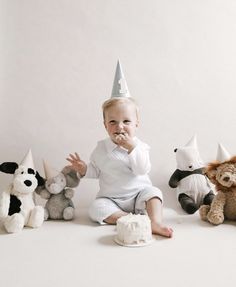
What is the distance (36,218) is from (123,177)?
1.06ft

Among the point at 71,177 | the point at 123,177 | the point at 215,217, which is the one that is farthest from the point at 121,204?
the point at 215,217

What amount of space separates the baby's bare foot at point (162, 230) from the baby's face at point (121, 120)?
330 millimetres

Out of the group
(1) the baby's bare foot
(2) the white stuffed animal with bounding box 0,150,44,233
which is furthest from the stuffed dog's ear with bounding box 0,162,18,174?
(1) the baby's bare foot

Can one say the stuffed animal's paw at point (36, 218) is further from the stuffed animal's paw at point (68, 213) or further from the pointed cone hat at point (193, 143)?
the pointed cone hat at point (193, 143)

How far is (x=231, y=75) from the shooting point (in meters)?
1.71

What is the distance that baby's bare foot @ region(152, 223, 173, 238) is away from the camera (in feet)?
3.75

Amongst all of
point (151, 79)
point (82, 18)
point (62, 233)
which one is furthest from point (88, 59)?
point (62, 233)

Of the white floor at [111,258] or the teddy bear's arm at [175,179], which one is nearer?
the white floor at [111,258]

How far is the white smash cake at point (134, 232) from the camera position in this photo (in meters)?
1.09

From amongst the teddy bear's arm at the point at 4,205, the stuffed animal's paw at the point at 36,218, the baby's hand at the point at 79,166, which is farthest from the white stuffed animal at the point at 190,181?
the teddy bear's arm at the point at 4,205

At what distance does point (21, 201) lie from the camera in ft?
4.21

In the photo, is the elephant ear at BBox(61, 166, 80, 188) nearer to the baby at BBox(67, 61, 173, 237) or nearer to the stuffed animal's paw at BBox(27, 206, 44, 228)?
the baby at BBox(67, 61, 173, 237)

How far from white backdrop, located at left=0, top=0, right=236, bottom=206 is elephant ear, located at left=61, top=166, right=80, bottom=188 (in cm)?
21

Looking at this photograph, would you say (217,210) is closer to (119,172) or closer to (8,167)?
(119,172)
